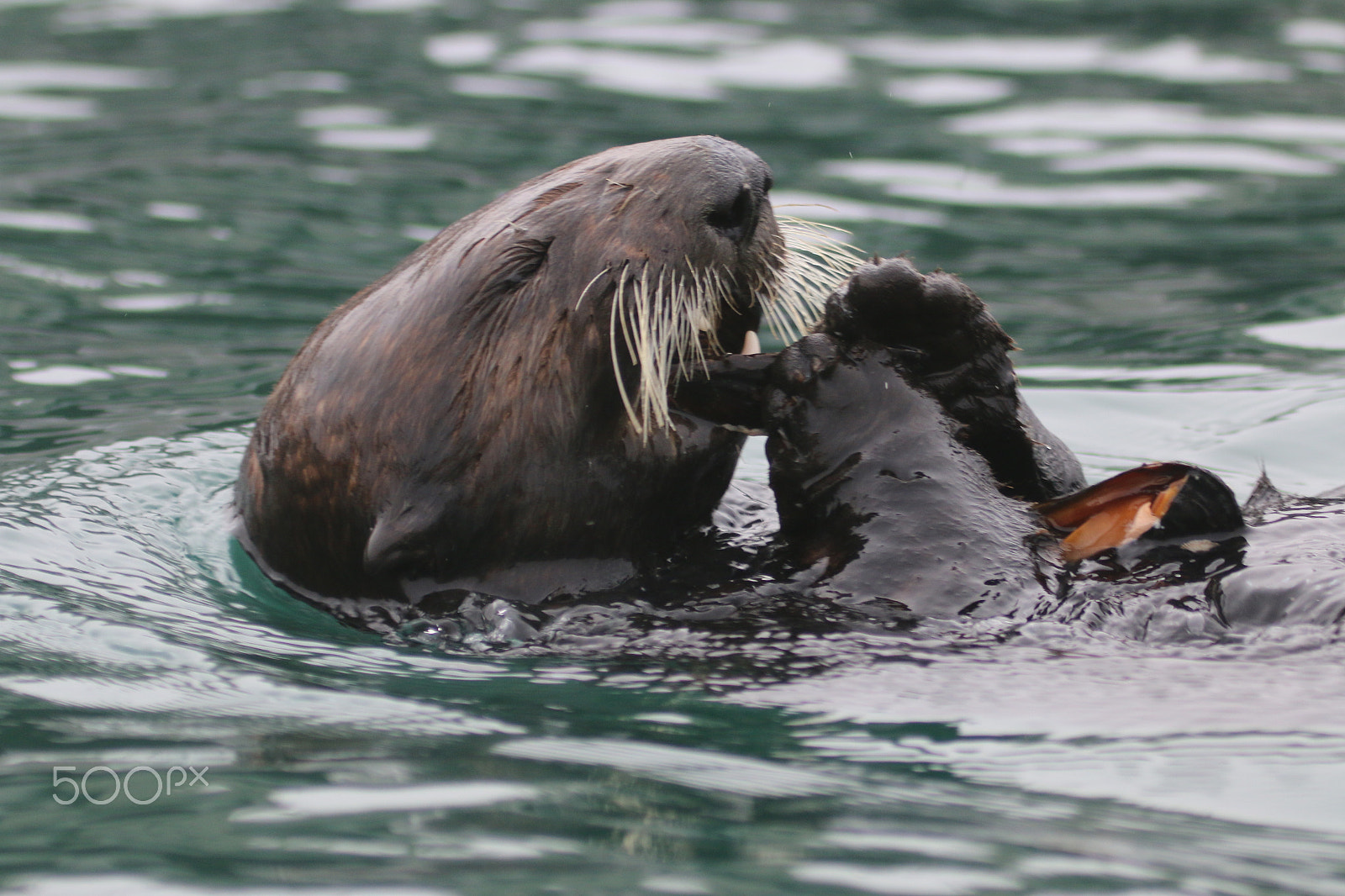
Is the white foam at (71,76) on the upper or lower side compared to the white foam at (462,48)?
lower

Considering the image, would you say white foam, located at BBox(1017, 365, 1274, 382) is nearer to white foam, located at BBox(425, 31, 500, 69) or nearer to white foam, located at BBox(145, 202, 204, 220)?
white foam, located at BBox(145, 202, 204, 220)

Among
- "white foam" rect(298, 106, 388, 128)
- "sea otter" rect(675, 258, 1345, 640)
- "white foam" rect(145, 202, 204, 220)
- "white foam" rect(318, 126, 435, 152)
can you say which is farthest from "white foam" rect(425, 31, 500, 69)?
"sea otter" rect(675, 258, 1345, 640)

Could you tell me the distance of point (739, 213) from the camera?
367 centimetres

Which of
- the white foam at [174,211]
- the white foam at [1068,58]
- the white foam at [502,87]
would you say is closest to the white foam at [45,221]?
the white foam at [174,211]

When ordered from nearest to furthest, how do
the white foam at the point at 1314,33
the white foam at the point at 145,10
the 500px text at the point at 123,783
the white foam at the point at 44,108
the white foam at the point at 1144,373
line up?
the 500px text at the point at 123,783 < the white foam at the point at 1144,373 < the white foam at the point at 44,108 < the white foam at the point at 1314,33 < the white foam at the point at 145,10

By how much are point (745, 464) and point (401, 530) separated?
7.49 ft

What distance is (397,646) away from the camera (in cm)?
375

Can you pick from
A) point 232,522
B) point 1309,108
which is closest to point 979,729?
point 232,522

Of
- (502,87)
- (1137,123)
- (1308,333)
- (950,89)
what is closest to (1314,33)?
(1137,123)

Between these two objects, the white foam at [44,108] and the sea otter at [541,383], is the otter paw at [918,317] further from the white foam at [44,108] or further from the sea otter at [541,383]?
the white foam at [44,108]

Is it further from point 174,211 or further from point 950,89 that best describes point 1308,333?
point 174,211

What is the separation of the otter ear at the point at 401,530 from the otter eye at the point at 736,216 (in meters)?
0.91

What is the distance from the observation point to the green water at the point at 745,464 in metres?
2.69

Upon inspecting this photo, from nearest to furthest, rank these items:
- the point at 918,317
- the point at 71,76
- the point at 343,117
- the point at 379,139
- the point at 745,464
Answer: the point at 918,317, the point at 745,464, the point at 379,139, the point at 343,117, the point at 71,76
